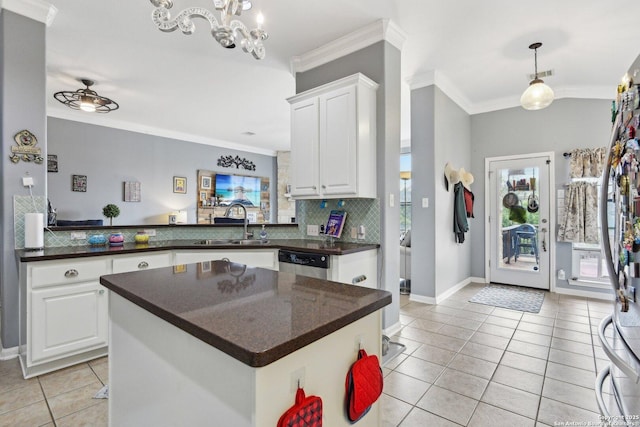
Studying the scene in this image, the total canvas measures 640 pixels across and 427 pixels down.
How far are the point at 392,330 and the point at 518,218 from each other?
10.1 ft

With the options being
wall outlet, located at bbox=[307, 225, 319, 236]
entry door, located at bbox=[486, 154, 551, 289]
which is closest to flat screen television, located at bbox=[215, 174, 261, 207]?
wall outlet, located at bbox=[307, 225, 319, 236]

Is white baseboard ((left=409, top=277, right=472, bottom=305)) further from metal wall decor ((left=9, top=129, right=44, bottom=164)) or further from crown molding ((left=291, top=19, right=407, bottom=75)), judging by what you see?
metal wall decor ((left=9, top=129, right=44, bottom=164))

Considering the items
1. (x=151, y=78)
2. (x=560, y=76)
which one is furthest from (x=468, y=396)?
(x=151, y=78)

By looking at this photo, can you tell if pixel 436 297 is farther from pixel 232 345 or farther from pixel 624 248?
pixel 232 345

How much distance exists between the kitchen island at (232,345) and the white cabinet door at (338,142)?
163cm

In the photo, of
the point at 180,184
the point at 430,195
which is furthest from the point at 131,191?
the point at 430,195

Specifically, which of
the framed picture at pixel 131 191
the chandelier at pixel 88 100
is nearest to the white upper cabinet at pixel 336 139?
the chandelier at pixel 88 100

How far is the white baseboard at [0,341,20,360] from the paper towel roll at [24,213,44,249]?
31.7 inches

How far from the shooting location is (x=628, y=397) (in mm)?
1126

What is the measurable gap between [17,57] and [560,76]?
5.75 meters

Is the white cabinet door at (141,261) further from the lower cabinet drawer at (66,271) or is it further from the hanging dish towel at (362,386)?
the hanging dish towel at (362,386)

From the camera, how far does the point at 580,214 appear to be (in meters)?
4.19

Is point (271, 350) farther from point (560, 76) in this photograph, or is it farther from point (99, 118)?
point (99, 118)

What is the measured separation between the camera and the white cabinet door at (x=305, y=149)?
3109 millimetres
